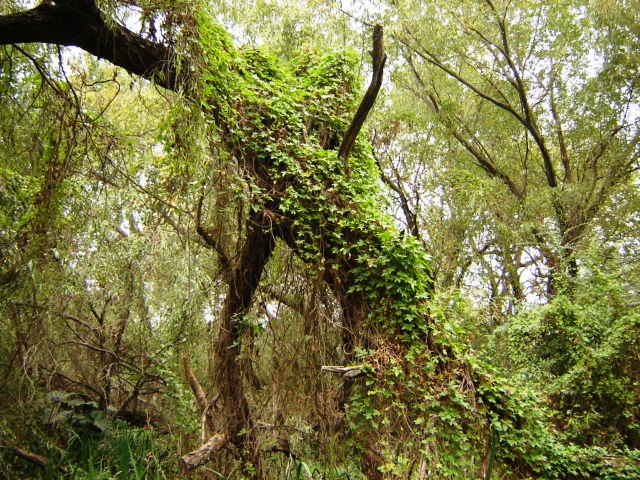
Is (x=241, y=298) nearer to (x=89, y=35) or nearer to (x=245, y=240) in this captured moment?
(x=245, y=240)

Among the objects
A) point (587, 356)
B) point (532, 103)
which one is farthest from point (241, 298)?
point (532, 103)

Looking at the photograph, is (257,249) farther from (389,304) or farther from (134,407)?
(134,407)

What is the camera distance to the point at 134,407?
503 centimetres

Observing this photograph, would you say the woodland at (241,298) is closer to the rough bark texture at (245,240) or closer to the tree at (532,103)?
the rough bark texture at (245,240)

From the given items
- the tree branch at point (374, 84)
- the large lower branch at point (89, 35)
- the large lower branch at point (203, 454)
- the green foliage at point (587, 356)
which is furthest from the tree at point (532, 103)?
the large lower branch at point (89, 35)

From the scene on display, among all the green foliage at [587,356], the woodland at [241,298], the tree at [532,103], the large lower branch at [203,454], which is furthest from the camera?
the tree at [532,103]

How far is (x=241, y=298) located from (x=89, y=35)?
2222mm

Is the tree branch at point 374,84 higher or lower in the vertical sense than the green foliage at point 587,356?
higher

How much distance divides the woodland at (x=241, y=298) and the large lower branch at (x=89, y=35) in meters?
0.01

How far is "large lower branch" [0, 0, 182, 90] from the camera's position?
2.75 meters

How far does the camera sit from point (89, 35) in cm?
300

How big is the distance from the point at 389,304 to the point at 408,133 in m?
6.47

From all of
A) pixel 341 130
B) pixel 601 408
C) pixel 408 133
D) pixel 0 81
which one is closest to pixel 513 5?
pixel 408 133

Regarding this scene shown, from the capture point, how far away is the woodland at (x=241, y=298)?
9.99ft
